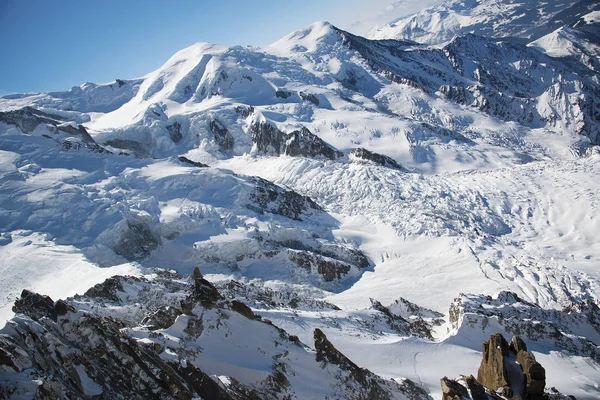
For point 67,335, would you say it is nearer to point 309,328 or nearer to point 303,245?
point 309,328

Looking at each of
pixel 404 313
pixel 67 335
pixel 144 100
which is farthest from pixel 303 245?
pixel 144 100

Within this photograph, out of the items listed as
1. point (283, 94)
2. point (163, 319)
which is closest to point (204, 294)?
point (163, 319)

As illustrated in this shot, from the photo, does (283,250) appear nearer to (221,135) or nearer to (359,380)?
(359,380)

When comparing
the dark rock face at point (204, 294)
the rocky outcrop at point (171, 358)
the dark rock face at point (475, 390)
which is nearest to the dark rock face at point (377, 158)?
the rocky outcrop at point (171, 358)

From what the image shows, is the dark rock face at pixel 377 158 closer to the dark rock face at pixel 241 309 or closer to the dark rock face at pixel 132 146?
the dark rock face at pixel 132 146

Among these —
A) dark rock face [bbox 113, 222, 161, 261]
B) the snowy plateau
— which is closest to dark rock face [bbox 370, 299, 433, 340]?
the snowy plateau

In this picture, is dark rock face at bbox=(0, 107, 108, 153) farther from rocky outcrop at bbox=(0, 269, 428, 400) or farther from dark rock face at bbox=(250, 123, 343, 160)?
rocky outcrop at bbox=(0, 269, 428, 400)
